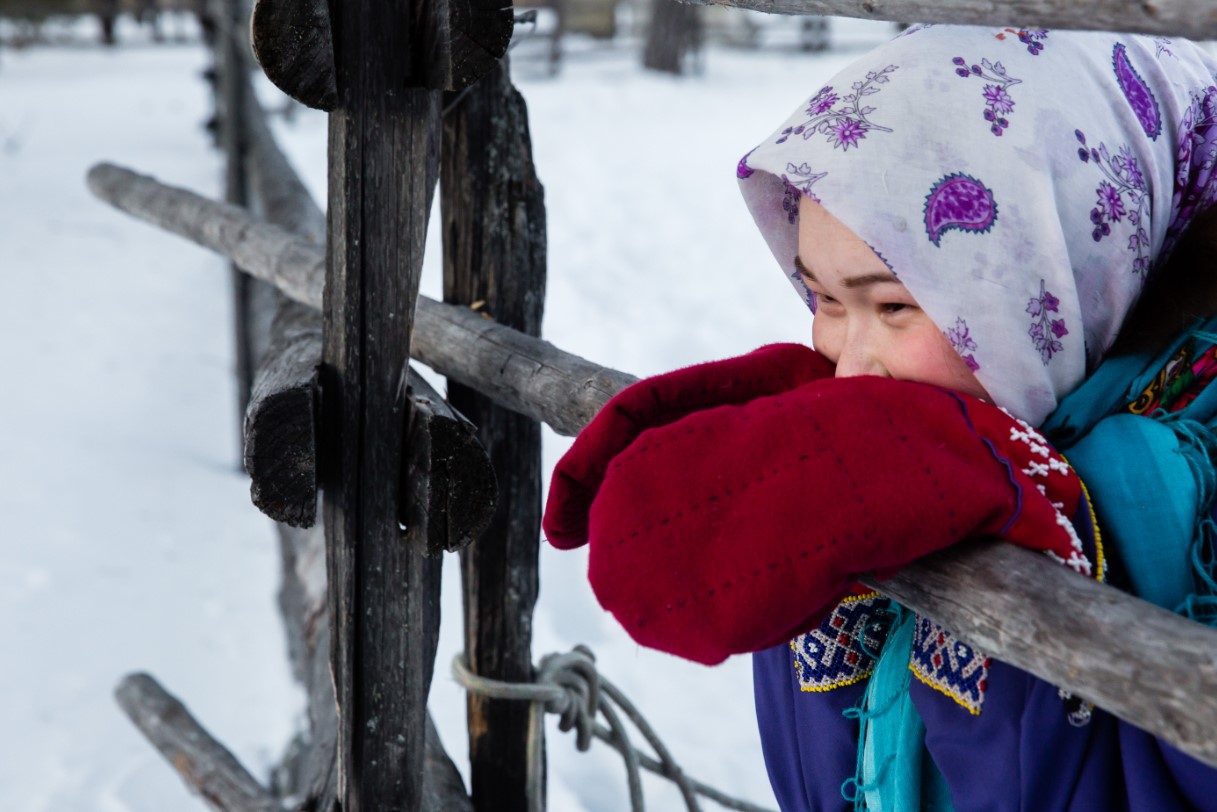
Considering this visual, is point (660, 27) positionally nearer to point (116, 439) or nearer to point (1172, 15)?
point (116, 439)

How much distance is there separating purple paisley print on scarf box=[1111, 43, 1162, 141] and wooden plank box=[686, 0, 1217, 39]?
299 mm

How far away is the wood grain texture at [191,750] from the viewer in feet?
7.93

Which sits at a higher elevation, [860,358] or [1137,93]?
[1137,93]

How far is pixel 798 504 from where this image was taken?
81 cm

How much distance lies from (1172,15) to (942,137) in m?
0.30

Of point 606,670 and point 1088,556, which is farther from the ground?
point 1088,556

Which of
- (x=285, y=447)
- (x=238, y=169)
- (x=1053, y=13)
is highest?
(x=1053, y=13)

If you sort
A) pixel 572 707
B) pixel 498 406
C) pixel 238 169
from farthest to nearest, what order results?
pixel 238 169 < pixel 572 707 < pixel 498 406

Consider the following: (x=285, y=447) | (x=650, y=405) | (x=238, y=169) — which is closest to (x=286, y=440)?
(x=285, y=447)

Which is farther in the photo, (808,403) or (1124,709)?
(808,403)

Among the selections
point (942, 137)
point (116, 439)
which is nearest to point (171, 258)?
point (116, 439)

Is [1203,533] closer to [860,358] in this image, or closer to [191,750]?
[860,358]

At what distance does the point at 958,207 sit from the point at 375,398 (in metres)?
0.81

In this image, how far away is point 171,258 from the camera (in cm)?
829
